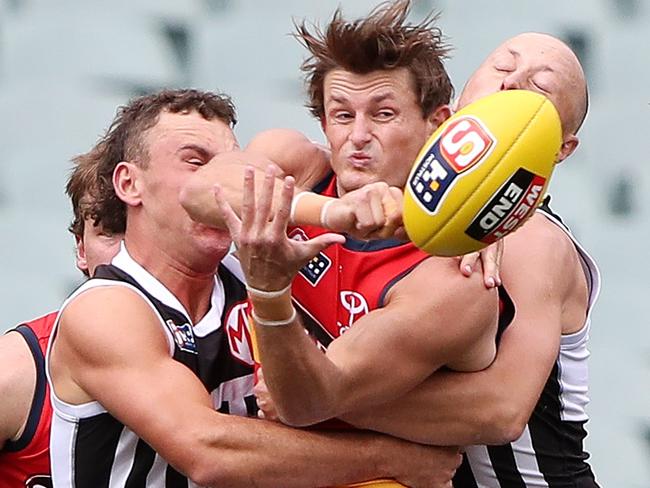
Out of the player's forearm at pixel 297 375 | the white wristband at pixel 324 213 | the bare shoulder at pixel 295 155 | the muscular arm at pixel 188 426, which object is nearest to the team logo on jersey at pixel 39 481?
the muscular arm at pixel 188 426

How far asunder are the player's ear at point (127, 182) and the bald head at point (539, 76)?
2.81 ft

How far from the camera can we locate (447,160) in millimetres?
2793

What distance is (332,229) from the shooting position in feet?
9.30

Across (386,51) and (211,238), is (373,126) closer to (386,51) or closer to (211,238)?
(386,51)

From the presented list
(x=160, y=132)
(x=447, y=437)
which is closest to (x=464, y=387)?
(x=447, y=437)

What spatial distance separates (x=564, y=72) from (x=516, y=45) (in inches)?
6.1

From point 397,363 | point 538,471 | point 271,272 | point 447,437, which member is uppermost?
point 271,272

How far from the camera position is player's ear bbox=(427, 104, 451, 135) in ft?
11.9

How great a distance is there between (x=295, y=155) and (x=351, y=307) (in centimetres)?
42

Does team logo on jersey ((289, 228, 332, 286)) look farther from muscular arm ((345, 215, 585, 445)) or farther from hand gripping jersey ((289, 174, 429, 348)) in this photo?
muscular arm ((345, 215, 585, 445))

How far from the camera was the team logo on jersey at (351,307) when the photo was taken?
136 inches

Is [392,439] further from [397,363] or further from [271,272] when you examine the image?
[271,272]

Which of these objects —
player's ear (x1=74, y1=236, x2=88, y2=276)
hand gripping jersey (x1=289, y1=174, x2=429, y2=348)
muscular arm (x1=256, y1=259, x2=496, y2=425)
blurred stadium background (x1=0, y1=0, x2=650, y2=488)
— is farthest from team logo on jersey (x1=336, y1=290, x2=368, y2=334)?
blurred stadium background (x1=0, y1=0, x2=650, y2=488)

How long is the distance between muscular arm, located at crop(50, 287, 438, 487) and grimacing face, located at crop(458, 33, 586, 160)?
934mm
